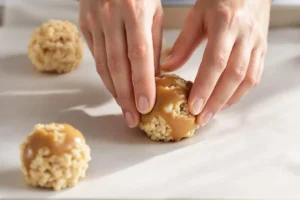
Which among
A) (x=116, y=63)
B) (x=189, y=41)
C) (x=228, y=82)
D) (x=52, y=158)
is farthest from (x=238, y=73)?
(x=52, y=158)

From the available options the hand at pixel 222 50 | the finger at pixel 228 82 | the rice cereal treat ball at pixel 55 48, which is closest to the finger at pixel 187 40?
the hand at pixel 222 50

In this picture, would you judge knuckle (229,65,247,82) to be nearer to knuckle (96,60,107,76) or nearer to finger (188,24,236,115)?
finger (188,24,236,115)

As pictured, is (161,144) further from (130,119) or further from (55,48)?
(55,48)

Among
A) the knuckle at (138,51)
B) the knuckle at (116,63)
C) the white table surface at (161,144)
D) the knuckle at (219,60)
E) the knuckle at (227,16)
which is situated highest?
the knuckle at (227,16)

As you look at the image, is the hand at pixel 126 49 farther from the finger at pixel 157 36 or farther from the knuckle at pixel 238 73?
the knuckle at pixel 238 73

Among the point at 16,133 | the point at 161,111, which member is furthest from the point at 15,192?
the point at 161,111

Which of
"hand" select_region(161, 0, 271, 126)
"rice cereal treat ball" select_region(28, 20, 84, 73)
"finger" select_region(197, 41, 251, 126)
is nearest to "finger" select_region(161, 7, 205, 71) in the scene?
"hand" select_region(161, 0, 271, 126)
